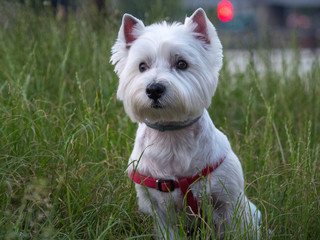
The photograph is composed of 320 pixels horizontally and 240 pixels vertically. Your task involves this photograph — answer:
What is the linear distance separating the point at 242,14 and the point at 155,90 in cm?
2904

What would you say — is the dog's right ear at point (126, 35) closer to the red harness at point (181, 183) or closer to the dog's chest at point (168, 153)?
the dog's chest at point (168, 153)

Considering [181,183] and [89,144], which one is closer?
[181,183]

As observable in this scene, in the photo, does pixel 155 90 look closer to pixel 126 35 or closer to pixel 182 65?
pixel 182 65

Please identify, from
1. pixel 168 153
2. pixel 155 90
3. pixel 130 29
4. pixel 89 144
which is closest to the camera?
pixel 155 90

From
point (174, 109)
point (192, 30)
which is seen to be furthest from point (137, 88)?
point (192, 30)

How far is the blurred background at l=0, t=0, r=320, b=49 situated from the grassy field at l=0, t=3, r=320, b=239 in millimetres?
262

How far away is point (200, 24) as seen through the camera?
2.98 m

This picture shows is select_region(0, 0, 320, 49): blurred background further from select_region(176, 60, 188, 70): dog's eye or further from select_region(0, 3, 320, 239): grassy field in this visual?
select_region(176, 60, 188, 70): dog's eye

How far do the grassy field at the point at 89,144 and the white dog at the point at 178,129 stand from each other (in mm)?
178

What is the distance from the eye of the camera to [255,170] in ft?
12.6

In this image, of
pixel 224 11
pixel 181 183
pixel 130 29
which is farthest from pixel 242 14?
pixel 181 183

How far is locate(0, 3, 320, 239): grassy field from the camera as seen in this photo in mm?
2879

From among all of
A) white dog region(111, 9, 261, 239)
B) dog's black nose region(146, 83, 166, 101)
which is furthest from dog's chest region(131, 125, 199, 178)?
dog's black nose region(146, 83, 166, 101)

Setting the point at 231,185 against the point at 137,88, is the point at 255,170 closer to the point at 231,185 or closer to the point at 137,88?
the point at 231,185
